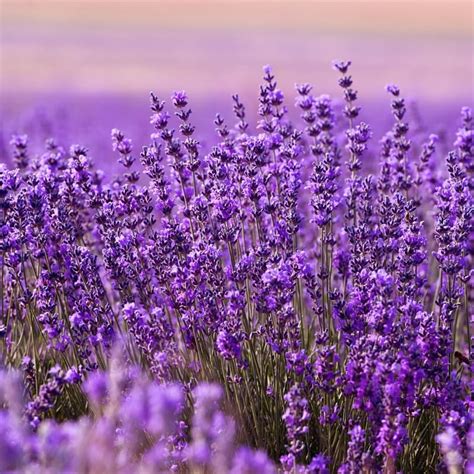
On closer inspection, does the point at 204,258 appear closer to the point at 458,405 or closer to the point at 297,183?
the point at 297,183

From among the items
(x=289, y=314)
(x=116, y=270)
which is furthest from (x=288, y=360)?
(x=116, y=270)

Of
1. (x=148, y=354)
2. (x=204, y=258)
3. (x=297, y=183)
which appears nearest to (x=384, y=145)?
(x=297, y=183)

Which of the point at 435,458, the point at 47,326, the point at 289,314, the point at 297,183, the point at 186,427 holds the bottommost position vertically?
the point at 435,458

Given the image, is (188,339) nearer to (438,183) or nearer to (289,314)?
(289,314)

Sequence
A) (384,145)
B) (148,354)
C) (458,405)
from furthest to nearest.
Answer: (384,145)
(148,354)
(458,405)

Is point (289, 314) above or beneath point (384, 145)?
beneath

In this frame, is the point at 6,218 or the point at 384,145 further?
the point at 384,145

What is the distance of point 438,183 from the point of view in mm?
5703

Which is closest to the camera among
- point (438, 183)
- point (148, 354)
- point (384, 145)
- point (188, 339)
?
point (148, 354)

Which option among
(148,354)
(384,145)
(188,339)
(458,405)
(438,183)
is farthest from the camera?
(438,183)

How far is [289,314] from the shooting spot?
3.54 meters

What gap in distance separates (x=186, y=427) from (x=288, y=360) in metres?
0.54

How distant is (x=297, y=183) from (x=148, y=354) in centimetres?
117

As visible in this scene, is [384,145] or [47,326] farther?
[384,145]
